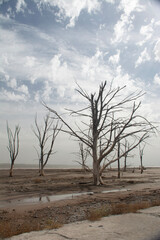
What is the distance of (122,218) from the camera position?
444 cm

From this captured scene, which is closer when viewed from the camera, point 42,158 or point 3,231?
point 3,231

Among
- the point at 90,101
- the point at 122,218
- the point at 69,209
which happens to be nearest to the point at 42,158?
Result: the point at 90,101

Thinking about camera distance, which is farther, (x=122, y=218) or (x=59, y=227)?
(x=122, y=218)

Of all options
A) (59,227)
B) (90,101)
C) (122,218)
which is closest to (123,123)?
(90,101)

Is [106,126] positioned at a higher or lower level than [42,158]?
higher

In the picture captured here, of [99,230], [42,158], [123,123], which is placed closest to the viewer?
[99,230]

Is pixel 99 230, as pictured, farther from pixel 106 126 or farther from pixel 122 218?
pixel 106 126

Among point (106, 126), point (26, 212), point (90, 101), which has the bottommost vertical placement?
point (26, 212)

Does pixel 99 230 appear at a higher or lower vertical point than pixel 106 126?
lower

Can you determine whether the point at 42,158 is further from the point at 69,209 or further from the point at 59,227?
the point at 59,227

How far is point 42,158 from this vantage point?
23734 mm

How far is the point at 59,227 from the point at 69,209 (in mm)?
2293

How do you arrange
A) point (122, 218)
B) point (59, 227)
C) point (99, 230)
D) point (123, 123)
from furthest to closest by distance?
1. point (123, 123)
2. point (122, 218)
3. point (59, 227)
4. point (99, 230)

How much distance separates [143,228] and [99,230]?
68 centimetres
